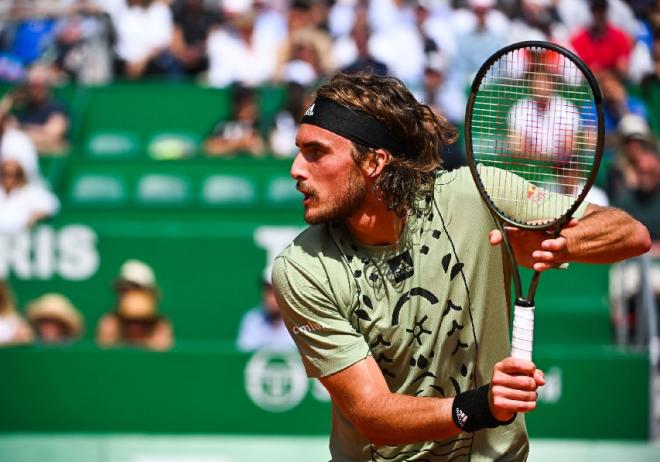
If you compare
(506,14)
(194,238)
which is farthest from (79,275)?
(506,14)

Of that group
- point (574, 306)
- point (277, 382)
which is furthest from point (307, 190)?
point (574, 306)

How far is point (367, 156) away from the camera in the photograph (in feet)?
9.87

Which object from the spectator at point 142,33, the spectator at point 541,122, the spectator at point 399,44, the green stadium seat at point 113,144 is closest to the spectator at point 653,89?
the spectator at point 399,44

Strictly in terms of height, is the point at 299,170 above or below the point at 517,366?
above

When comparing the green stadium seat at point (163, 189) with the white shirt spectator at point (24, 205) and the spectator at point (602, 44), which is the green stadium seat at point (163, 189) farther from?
the spectator at point (602, 44)

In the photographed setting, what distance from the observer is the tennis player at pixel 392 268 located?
116 inches

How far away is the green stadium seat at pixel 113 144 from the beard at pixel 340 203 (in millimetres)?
6836

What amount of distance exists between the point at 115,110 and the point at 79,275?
2.46m

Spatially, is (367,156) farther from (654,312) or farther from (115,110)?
(115,110)

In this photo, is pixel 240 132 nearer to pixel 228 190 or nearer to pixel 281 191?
pixel 228 190

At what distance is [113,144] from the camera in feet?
31.6

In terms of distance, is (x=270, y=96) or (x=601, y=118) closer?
(x=601, y=118)

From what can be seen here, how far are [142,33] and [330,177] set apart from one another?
779 cm

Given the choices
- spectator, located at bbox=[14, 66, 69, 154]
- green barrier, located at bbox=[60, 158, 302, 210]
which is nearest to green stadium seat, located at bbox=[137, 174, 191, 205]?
green barrier, located at bbox=[60, 158, 302, 210]
